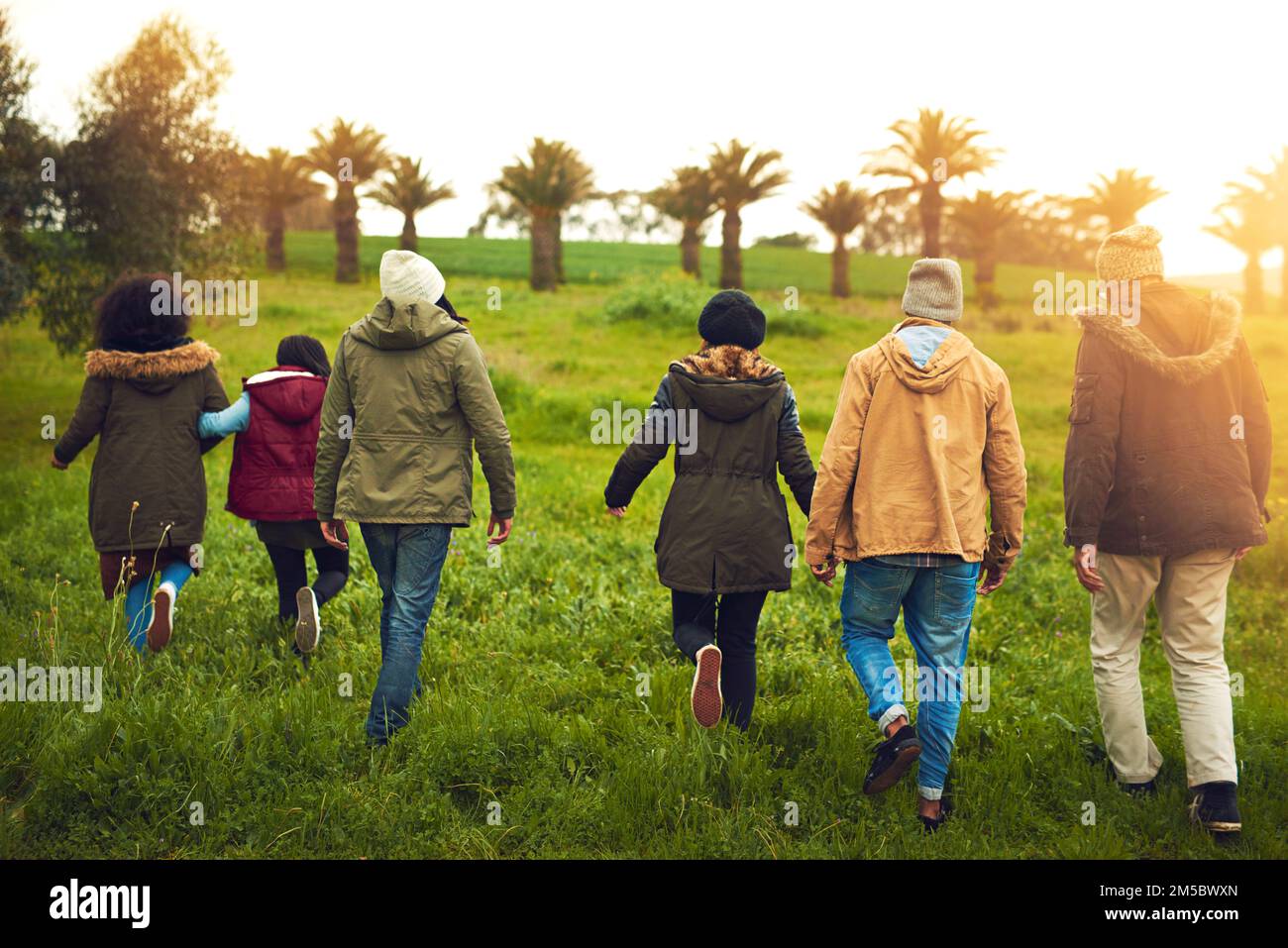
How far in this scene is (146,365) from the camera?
572 cm

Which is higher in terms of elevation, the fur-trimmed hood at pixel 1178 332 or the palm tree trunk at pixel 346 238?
the palm tree trunk at pixel 346 238

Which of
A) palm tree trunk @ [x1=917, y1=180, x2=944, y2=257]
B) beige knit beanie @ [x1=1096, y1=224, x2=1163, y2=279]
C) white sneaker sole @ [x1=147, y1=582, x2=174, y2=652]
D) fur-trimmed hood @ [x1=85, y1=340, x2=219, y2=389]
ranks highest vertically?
palm tree trunk @ [x1=917, y1=180, x2=944, y2=257]

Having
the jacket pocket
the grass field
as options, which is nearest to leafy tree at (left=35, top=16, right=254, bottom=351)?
the grass field

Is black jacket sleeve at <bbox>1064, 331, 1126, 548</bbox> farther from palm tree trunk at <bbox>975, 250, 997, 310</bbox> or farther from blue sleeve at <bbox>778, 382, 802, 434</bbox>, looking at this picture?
palm tree trunk at <bbox>975, 250, 997, 310</bbox>

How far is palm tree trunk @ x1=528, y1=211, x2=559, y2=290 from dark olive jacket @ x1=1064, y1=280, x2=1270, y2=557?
33.9 m

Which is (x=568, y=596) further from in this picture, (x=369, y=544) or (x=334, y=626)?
(x=369, y=544)

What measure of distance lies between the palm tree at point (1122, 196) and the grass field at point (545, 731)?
32.8 meters

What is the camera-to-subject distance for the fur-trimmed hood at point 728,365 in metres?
4.64

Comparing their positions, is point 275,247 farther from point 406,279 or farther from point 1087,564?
point 1087,564

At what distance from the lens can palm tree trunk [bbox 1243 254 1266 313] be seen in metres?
44.9

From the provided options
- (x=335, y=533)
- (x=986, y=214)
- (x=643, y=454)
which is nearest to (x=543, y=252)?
(x=986, y=214)

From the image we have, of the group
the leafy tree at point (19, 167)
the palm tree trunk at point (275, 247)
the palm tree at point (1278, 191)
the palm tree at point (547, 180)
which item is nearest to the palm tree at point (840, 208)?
the palm tree at point (547, 180)

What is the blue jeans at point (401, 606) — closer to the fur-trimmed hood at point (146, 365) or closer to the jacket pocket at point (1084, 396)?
the fur-trimmed hood at point (146, 365)

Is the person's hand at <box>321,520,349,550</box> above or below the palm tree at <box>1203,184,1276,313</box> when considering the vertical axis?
below
